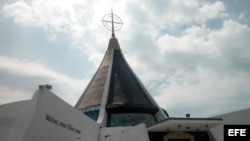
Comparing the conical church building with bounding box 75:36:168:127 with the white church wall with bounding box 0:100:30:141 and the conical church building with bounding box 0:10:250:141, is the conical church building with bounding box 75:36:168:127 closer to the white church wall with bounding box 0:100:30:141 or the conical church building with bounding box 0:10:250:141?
the conical church building with bounding box 0:10:250:141

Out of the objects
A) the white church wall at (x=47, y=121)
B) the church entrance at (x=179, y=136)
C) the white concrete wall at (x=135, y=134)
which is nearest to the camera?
the white church wall at (x=47, y=121)

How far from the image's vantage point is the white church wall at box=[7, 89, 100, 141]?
34.4 feet

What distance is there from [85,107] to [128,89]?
494 centimetres

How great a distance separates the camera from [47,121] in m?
11.7

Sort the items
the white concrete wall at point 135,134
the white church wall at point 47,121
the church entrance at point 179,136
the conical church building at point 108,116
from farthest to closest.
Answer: the church entrance at point 179,136, the white concrete wall at point 135,134, the conical church building at point 108,116, the white church wall at point 47,121

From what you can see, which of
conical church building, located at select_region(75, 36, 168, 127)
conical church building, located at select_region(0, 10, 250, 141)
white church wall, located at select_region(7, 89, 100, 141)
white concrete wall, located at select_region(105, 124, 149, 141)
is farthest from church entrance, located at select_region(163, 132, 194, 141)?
conical church building, located at select_region(75, 36, 168, 127)

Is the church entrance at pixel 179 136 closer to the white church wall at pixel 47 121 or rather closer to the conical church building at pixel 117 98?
the white church wall at pixel 47 121

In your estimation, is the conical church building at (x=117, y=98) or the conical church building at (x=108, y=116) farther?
the conical church building at (x=117, y=98)

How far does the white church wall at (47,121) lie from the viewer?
10.5m

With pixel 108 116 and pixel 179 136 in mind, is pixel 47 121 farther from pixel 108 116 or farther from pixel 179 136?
pixel 108 116

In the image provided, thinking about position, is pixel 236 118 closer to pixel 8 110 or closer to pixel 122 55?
pixel 8 110

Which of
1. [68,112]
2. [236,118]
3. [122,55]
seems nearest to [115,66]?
[122,55]

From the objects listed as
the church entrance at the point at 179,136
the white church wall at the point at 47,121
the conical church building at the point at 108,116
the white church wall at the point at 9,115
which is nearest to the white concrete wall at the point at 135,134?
the conical church building at the point at 108,116

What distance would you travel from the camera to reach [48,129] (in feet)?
38.7
